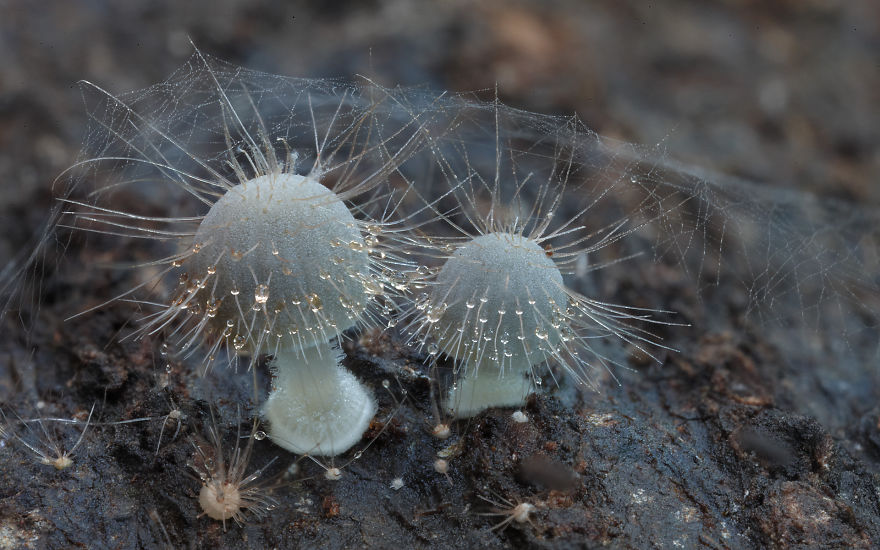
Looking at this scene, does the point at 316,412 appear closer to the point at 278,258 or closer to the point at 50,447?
the point at 278,258

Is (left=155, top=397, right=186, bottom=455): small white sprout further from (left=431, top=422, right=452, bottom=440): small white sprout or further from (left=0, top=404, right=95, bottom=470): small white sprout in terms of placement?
(left=431, top=422, right=452, bottom=440): small white sprout

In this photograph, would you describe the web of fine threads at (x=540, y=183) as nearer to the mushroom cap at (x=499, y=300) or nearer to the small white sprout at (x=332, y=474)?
the mushroom cap at (x=499, y=300)

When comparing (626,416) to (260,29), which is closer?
(626,416)

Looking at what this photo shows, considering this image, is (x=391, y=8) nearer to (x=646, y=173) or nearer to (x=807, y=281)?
(x=646, y=173)

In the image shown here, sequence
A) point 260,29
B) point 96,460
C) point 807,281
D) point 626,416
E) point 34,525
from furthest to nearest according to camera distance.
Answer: point 260,29, point 807,281, point 626,416, point 96,460, point 34,525

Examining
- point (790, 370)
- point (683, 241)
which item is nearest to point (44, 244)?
point (683, 241)

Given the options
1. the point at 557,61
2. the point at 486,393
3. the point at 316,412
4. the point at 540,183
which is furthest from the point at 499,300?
the point at 557,61
